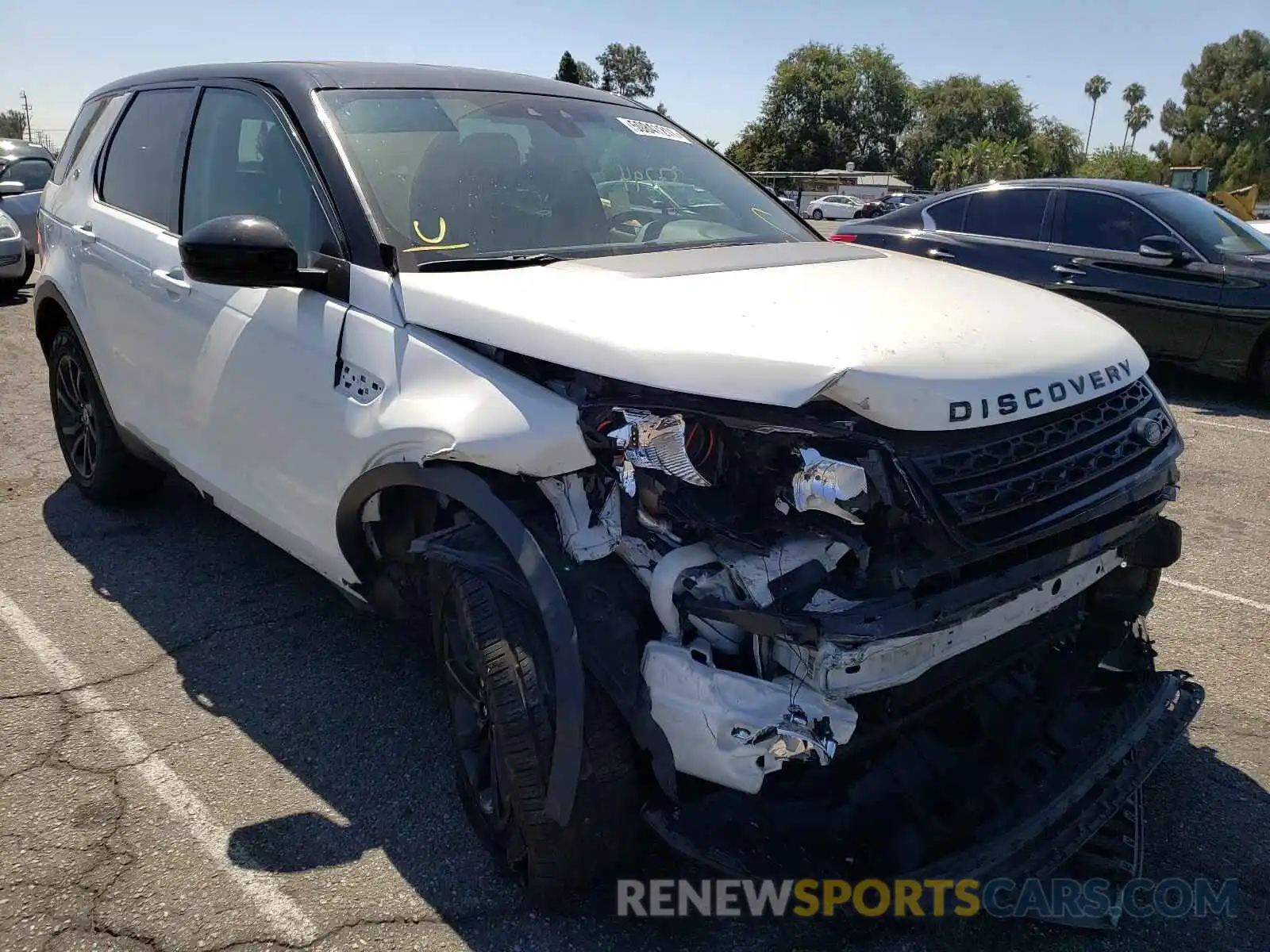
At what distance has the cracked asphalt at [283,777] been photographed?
2.36m

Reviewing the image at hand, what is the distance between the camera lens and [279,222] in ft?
10.3

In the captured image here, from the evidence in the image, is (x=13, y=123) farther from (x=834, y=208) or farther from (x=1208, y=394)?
(x=1208, y=394)

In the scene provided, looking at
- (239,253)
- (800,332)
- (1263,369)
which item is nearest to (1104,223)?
(1263,369)

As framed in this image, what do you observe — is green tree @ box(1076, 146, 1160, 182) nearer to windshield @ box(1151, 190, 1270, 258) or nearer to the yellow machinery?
the yellow machinery

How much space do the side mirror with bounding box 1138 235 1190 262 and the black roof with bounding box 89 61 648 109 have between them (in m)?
4.97

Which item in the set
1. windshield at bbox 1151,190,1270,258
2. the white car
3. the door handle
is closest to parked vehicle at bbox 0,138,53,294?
the door handle

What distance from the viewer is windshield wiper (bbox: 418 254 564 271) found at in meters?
2.69

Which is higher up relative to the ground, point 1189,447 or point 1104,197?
point 1104,197

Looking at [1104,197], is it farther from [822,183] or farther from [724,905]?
[822,183]

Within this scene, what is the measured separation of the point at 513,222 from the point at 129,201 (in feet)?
6.87

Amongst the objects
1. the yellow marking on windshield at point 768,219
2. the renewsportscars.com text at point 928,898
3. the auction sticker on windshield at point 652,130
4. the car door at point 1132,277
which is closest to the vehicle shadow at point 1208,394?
the car door at point 1132,277

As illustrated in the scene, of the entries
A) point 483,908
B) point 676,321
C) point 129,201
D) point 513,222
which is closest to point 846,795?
point 483,908

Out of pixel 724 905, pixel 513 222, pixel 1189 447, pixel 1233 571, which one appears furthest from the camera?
pixel 1189 447

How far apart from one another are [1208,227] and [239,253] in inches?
292
